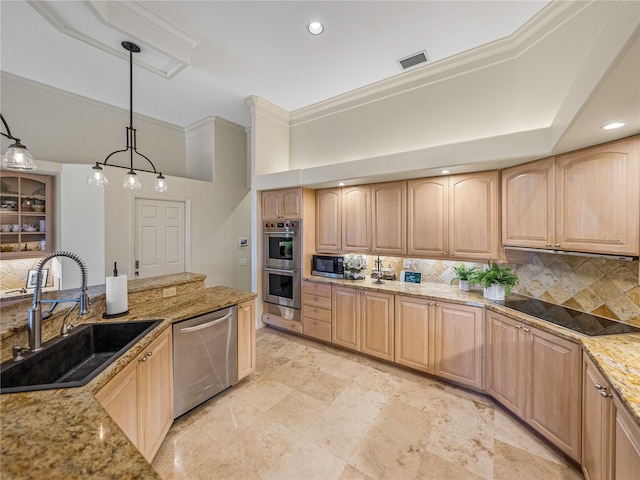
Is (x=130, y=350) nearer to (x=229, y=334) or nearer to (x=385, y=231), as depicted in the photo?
(x=229, y=334)

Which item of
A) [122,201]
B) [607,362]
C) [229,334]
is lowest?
[229,334]

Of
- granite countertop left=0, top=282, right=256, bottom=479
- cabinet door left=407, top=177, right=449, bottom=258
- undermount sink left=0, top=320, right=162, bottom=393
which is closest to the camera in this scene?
granite countertop left=0, top=282, right=256, bottom=479

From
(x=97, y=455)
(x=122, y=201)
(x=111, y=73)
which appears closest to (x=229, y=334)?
(x=97, y=455)

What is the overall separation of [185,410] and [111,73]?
3873 millimetres

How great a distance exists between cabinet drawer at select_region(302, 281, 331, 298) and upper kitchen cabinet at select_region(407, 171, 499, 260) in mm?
1202

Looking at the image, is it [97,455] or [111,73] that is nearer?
[97,455]

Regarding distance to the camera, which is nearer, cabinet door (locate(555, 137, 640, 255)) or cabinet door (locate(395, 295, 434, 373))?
cabinet door (locate(555, 137, 640, 255))

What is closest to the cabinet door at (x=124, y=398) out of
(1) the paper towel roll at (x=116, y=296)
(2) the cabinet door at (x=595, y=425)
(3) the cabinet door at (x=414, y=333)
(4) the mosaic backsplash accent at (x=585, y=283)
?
(1) the paper towel roll at (x=116, y=296)

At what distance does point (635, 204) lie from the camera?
1.64 meters

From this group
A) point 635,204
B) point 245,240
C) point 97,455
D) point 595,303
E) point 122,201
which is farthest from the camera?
point 245,240

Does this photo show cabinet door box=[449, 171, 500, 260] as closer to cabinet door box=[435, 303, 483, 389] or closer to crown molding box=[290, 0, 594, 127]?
cabinet door box=[435, 303, 483, 389]

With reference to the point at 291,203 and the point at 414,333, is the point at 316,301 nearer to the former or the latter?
the point at 414,333

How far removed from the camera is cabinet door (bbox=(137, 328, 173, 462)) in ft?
5.28

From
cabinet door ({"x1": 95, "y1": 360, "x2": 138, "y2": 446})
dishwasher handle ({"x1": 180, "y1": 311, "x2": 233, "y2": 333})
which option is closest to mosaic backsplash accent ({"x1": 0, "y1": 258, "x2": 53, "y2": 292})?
dishwasher handle ({"x1": 180, "y1": 311, "x2": 233, "y2": 333})
